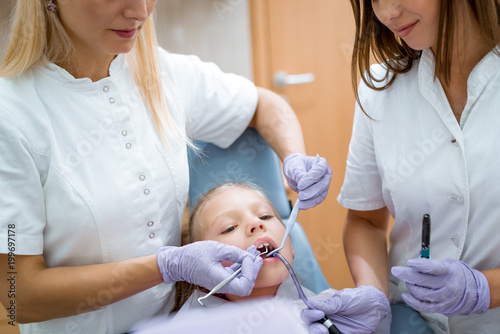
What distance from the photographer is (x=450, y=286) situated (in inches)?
47.0

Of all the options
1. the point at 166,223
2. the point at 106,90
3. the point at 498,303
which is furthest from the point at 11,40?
the point at 498,303

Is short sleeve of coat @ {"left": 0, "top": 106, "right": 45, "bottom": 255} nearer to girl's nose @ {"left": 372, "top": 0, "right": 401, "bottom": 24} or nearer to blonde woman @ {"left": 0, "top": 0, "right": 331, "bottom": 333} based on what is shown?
blonde woman @ {"left": 0, "top": 0, "right": 331, "bottom": 333}

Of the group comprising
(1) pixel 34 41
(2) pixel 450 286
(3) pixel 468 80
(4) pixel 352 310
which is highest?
(1) pixel 34 41

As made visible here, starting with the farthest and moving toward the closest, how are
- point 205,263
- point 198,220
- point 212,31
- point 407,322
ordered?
point 212,31 → point 198,220 → point 407,322 → point 205,263

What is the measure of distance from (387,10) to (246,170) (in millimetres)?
818

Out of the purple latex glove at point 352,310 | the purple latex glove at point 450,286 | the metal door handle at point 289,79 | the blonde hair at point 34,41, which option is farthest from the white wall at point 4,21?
the metal door handle at point 289,79

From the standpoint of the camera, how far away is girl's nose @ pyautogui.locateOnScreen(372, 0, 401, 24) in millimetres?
1233

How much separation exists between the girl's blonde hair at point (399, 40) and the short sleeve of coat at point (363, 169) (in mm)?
96

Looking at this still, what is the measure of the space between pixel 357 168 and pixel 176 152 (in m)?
0.56

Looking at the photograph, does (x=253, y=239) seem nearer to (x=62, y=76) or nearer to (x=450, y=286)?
(x=450, y=286)

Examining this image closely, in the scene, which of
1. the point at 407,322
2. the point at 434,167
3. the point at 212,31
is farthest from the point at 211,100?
the point at 212,31

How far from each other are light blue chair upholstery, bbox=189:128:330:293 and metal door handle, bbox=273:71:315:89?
1.38m

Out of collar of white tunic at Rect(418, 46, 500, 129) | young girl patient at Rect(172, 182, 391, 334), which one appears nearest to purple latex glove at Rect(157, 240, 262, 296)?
young girl patient at Rect(172, 182, 391, 334)

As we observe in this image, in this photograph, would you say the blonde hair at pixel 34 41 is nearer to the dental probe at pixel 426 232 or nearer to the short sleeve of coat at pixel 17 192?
the short sleeve of coat at pixel 17 192
